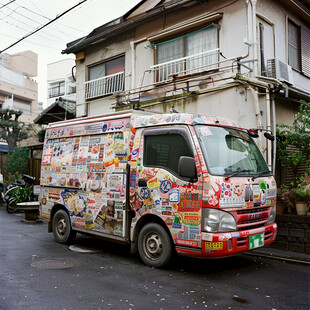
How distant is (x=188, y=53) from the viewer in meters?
11.8

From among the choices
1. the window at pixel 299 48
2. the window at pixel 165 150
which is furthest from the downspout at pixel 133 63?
the window at pixel 165 150

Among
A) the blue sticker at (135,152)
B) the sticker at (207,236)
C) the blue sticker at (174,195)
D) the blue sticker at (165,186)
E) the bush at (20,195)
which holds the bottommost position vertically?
the sticker at (207,236)

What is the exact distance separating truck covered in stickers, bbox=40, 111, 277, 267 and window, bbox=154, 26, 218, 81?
4.64m

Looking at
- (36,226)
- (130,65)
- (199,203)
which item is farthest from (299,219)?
(130,65)

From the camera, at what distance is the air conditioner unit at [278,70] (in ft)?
33.2

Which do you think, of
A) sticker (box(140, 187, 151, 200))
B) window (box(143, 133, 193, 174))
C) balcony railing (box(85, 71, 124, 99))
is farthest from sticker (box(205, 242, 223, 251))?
balcony railing (box(85, 71, 124, 99))

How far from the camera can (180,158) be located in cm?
559

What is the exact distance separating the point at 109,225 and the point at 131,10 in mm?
9670

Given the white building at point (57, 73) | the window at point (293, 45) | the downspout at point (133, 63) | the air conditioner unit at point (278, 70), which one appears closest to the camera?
the air conditioner unit at point (278, 70)

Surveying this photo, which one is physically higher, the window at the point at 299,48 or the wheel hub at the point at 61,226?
the window at the point at 299,48

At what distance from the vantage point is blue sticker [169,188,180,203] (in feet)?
19.0

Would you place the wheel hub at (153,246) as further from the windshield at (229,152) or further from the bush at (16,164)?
the bush at (16,164)

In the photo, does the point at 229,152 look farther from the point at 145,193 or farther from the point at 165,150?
the point at 145,193

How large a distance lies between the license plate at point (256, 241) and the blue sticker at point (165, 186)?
61.4 inches
